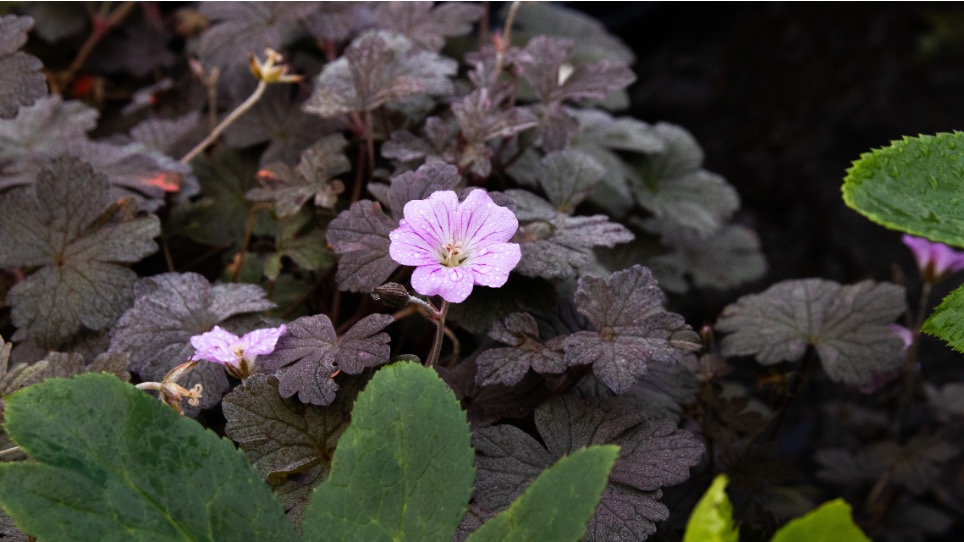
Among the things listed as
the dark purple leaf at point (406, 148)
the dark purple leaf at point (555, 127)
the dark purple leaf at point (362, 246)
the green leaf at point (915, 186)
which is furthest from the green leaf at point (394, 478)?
the dark purple leaf at point (555, 127)

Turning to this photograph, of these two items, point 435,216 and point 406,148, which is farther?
point 406,148

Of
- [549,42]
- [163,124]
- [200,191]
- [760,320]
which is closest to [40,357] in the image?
[200,191]

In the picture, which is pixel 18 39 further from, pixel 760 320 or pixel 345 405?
pixel 760 320

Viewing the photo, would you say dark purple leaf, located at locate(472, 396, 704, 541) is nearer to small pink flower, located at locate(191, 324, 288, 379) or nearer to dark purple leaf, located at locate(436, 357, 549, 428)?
dark purple leaf, located at locate(436, 357, 549, 428)

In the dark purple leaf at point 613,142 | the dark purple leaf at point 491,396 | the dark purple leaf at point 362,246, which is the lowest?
the dark purple leaf at point 491,396

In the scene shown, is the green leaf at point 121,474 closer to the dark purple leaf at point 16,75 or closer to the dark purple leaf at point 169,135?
the dark purple leaf at point 16,75

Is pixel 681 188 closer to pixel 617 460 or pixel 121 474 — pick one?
pixel 617 460

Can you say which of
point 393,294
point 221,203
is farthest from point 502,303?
point 221,203
